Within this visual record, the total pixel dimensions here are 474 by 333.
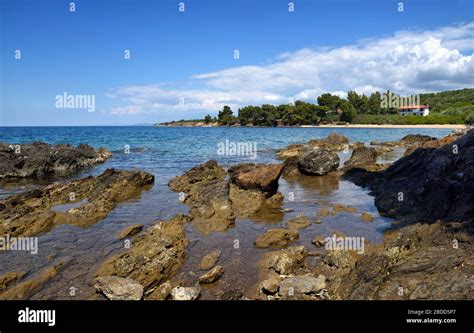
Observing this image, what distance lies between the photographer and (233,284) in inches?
374

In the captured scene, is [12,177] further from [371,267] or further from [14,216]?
[371,267]

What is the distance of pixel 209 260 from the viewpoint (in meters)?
11.0

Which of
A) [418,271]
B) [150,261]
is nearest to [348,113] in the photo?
[418,271]

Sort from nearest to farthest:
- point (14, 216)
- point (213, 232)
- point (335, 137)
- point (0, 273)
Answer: point (0, 273) → point (213, 232) → point (14, 216) → point (335, 137)

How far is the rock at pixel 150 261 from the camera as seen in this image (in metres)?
9.92

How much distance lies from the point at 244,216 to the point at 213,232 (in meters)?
2.60

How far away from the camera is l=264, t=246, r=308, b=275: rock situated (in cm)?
1005

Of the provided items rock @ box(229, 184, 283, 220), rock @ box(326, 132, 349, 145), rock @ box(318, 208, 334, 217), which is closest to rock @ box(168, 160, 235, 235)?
rock @ box(229, 184, 283, 220)

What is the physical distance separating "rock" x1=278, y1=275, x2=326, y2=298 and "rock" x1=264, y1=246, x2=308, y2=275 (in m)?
1.14

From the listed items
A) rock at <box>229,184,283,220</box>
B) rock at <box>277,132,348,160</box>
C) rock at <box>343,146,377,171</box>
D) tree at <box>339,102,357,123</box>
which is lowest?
rock at <box>229,184,283,220</box>

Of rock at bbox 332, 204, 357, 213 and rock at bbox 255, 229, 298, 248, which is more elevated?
rock at bbox 332, 204, 357, 213

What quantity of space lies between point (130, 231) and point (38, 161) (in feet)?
75.8

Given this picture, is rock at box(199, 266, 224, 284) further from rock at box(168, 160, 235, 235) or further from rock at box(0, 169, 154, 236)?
rock at box(0, 169, 154, 236)

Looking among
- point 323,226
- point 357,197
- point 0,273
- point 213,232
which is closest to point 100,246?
point 0,273
